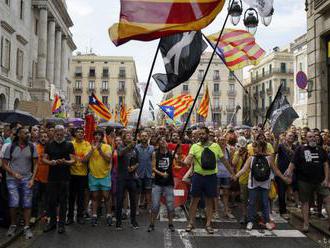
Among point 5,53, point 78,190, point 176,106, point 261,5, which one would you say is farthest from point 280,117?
point 5,53

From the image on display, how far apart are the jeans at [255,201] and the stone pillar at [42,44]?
35489 millimetres

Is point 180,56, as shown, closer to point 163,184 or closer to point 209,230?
point 163,184

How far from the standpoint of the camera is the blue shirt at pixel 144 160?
31.7 ft

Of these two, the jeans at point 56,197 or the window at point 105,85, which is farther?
the window at point 105,85

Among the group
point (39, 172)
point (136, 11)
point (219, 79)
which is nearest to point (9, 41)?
point (39, 172)

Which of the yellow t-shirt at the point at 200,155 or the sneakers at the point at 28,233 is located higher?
the yellow t-shirt at the point at 200,155

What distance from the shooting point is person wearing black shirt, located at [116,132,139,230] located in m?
8.29

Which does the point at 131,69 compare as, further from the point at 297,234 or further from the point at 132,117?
the point at 297,234

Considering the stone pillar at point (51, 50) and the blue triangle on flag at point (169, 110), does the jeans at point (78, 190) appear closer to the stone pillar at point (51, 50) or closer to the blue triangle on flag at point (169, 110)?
the blue triangle on flag at point (169, 110)

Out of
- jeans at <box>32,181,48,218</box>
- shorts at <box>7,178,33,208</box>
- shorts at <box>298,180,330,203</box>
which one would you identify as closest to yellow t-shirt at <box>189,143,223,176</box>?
shorts at <box>298,180,330,203</box>

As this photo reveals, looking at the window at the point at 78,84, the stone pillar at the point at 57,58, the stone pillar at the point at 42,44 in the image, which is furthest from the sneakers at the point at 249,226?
the window at the point at 78,84

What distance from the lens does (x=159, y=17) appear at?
22.6 ft

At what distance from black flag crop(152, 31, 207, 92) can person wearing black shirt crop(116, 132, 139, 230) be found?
4.11 ft

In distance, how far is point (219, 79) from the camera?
84688 mm
